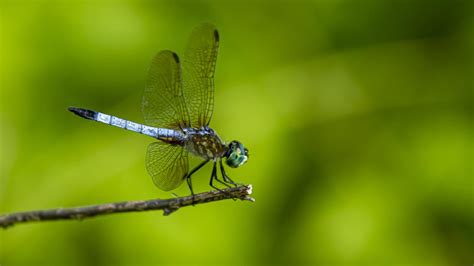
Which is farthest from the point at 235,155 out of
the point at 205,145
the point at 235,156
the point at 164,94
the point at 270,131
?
the point at 270,131

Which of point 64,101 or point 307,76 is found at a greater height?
point 307,76

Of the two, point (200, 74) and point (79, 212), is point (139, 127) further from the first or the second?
point (79, 212)

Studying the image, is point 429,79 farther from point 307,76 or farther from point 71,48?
point 71,48

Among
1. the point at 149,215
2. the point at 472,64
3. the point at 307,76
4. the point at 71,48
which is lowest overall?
the point at 149,215

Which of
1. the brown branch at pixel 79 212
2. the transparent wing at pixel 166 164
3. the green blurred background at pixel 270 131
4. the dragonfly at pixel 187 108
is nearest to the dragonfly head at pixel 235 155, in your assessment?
the dragonfly at pixel 187 108

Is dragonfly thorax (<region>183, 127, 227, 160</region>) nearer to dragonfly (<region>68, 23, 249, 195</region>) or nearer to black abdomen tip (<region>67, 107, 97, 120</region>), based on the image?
dragonfly (<region>68, 23, 249, 195</region>)

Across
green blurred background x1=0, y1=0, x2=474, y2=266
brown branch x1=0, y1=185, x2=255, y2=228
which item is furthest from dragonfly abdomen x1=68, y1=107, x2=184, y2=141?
brown branch x1=0, y1=185, x2=255, y2=228

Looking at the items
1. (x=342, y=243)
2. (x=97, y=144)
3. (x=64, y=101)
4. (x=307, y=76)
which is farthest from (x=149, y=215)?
(x=307, y=76)
